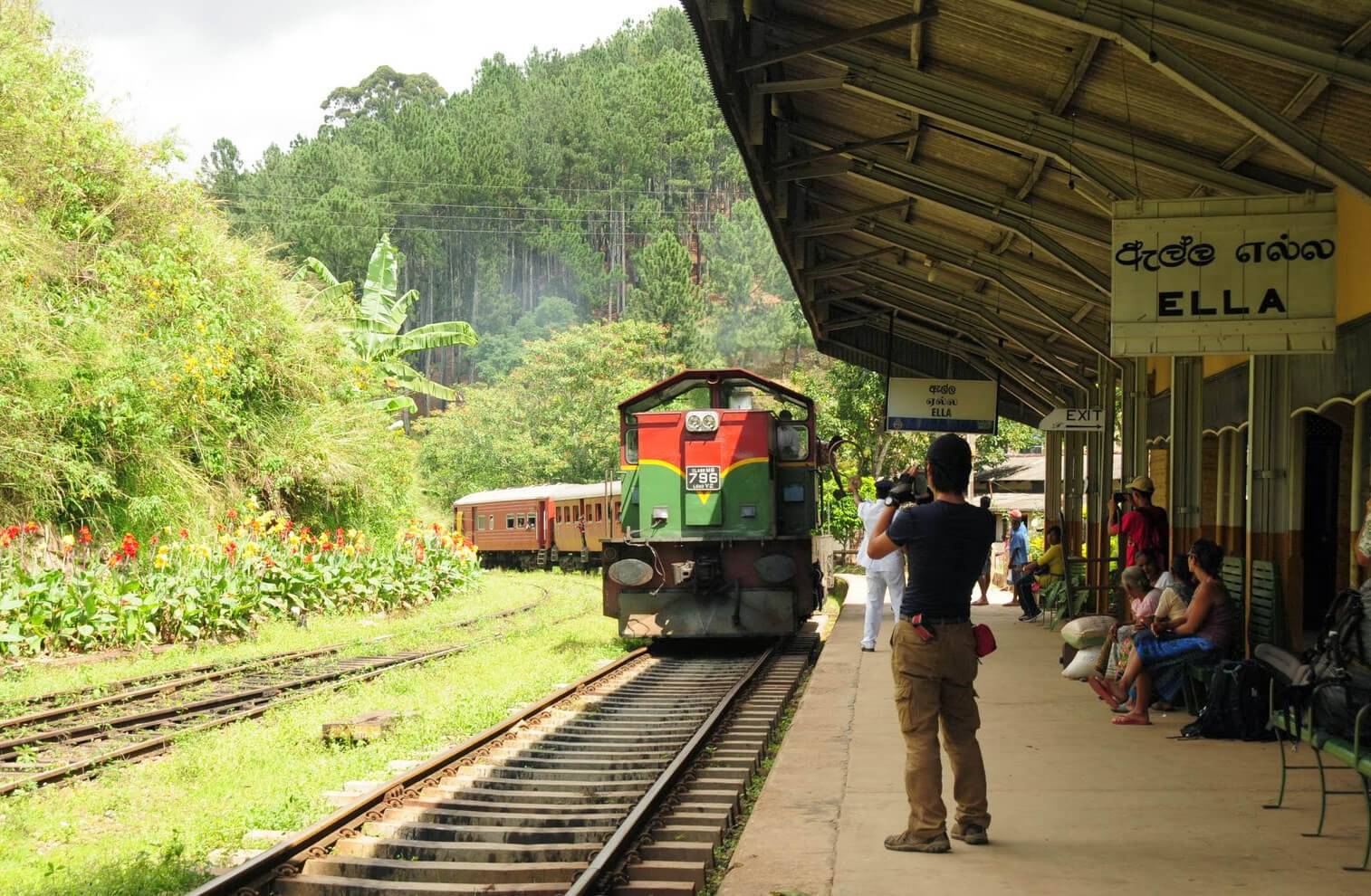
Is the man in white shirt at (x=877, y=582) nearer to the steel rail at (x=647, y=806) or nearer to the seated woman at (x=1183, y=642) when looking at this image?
the steel rail at (x=647, y=806)

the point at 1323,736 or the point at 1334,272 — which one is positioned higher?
the point at 1334,272

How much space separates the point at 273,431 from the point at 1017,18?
19.7m

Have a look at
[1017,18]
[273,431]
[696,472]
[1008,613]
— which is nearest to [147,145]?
[273,431]

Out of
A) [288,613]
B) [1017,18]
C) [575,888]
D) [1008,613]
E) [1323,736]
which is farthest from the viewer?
[1008,613]

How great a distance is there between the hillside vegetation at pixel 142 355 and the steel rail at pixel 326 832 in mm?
10318

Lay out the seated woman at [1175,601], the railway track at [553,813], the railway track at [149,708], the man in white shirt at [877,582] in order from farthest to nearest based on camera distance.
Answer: the man in white shirt at [877,582]
the railway track at [149,708]
the seated woman at [1175,601]
the railway track at [553,813]

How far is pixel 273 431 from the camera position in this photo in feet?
83.7

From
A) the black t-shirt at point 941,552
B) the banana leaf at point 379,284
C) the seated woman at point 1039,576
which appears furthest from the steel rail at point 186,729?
the banana leaf at point 379,284

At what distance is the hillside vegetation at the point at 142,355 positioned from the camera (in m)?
18.0

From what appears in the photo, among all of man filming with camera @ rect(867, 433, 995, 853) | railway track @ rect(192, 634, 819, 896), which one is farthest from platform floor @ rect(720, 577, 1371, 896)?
railway track @ rect(192, 634, 819, 896)

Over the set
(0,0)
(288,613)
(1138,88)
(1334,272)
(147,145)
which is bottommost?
(288,613)

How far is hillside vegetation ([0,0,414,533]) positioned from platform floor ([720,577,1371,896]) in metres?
11.8

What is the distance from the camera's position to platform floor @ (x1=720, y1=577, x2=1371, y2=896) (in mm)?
5645

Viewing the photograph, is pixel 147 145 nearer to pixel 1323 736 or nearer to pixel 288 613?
pixel 288 613
